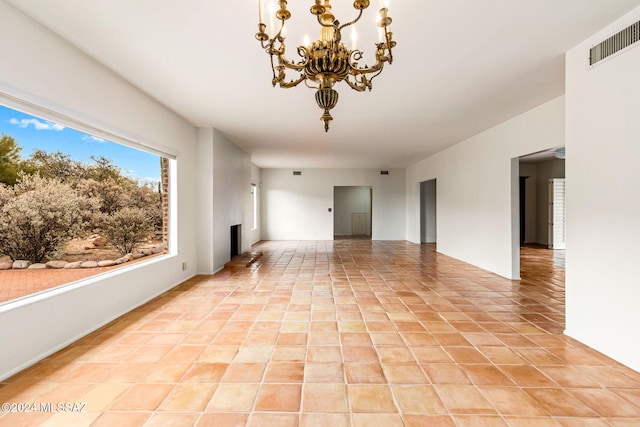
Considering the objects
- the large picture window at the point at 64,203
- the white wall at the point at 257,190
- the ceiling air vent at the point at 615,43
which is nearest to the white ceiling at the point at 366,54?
the ceiling air vent at the point at 615,43

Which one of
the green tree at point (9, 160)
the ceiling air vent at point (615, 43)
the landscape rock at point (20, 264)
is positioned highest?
the ceiling air vent at point (615, 43)

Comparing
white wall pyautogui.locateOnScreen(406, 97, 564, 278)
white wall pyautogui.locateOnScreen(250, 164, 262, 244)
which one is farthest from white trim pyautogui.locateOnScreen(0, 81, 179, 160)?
white wall pyautogui.locateOnScreen(250, 164, 262, 244)

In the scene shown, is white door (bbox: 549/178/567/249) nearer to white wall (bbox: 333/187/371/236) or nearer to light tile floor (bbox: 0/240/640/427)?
light tile floor (bbox: 0/240/640/427)

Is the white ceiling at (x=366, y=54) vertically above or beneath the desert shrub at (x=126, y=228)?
above

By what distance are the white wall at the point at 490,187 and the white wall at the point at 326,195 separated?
113 inches

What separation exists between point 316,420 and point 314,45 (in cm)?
209

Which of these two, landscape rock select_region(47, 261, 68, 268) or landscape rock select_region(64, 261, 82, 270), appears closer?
landscape rock select_region(47, 261, 68, 268)

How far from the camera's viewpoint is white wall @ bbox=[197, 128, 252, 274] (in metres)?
5.16

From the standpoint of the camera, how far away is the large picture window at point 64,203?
224cm

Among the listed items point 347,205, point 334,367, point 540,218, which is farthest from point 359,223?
point 334,367

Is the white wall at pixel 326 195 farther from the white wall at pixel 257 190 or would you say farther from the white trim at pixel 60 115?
the white trim at pixel 60 115

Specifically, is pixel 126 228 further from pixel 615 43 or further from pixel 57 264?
pixel 615 43

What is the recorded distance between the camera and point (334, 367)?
7.25ft

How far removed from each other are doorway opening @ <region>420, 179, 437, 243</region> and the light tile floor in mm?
6026
